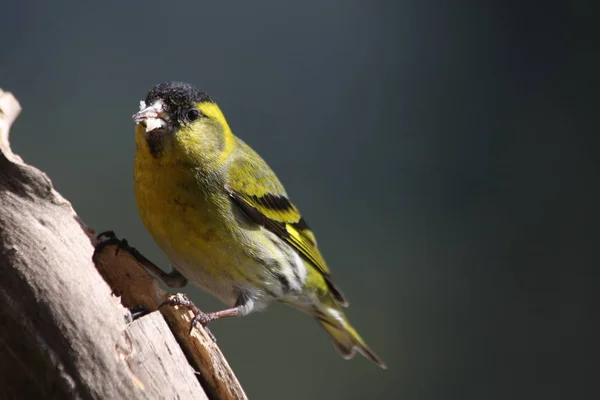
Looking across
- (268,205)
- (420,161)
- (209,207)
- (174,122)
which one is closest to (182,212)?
(209,207)

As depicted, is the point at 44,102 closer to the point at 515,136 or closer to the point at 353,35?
the point at 353,35

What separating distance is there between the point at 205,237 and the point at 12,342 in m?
0.54

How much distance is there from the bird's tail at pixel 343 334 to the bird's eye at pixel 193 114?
2.31 feet

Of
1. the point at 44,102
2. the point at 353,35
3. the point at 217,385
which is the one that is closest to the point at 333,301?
the point at 217,385

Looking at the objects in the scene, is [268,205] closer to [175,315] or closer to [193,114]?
[193,114]

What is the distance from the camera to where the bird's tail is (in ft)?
6.77

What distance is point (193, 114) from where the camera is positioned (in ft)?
5.42

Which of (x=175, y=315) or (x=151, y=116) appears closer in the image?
(x=175, y=315)

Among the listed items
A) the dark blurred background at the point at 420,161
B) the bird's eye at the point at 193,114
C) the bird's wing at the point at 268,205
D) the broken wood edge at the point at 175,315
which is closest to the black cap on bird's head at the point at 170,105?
the bird's eye at the point at 193,114

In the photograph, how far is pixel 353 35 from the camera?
9.71 feet

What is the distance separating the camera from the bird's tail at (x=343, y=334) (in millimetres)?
2064

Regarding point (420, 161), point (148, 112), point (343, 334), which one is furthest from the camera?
point (420, 161)

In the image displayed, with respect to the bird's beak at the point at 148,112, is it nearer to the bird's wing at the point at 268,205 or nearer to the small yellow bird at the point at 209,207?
the small yellow bird at the point at 209,207

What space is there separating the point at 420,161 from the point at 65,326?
2.11m
